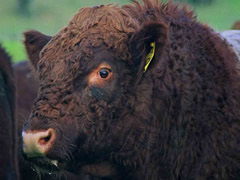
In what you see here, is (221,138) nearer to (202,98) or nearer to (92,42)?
(202,98)

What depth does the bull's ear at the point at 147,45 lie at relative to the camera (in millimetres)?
4855

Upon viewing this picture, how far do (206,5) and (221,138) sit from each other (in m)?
14.4

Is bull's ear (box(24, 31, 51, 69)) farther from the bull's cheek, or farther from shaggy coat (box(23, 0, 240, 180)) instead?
the bull's cheek

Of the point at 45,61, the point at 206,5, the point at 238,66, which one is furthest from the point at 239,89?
the point at 206,5

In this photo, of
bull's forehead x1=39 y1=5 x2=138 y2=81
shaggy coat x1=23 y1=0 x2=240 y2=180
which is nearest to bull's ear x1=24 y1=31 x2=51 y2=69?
shaggy coat x1=23 y1=0 x2=240 y2=180

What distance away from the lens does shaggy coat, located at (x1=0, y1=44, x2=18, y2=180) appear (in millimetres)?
6070

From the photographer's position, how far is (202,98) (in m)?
5.14

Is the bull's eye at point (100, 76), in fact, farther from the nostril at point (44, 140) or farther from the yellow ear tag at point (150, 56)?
the nostril at point (44, 140)

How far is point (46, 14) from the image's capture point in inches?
1006

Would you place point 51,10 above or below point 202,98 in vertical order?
below

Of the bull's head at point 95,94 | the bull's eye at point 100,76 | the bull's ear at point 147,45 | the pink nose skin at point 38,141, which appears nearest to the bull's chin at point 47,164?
the bull's head at point 95,94

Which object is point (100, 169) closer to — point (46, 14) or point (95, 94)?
point (95, 94)

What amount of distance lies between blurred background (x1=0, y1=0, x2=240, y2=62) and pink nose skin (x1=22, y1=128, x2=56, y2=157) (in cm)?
1440

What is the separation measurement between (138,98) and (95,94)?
1.26 feet
